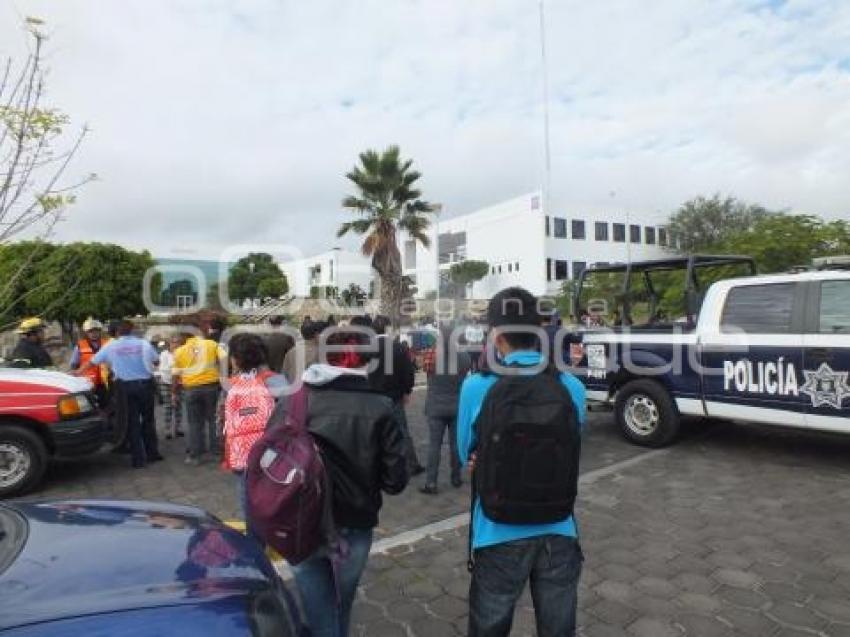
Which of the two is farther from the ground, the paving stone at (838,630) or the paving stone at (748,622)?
the paving stone at (748,622)

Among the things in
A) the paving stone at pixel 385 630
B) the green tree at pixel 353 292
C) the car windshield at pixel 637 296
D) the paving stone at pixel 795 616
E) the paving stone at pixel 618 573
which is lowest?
the paving stone at pixel 795 616

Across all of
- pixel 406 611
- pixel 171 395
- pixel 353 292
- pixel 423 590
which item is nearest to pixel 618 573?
pixel 423 590

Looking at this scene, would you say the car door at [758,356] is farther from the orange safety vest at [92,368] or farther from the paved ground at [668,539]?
the orange safety vest at [92,368]

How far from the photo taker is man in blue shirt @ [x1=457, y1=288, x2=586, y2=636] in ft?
7.49

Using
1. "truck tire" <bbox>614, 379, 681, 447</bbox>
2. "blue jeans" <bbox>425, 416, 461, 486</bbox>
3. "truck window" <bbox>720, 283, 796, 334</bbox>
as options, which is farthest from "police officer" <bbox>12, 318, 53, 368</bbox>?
"truck window" <bbox>720, 283, 796, 334</bbox>

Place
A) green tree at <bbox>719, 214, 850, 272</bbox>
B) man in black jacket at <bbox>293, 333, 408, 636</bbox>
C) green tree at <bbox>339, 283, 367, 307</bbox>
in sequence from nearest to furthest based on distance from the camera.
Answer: man in black jacket at <bbox>293, 333, 408, 636</bbox> → green tree at <bbox>719, 214, 850, 272</bbox> → green tree at <bbox>339, 283, 367, 307</bbox>

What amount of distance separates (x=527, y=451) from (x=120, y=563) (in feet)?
4.81

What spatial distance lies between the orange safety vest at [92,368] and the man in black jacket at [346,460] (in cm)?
571

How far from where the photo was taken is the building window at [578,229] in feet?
169

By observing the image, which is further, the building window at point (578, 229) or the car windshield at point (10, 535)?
the building window at point (578, 229)

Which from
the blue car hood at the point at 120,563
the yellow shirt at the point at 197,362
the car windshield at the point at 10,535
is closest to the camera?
the blue car hood at the point at 120,563

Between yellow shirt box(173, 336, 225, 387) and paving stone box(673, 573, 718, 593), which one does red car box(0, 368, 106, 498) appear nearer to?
yellow shirt box(173, 336, 225, 387)

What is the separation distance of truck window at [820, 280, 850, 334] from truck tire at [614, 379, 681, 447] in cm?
177

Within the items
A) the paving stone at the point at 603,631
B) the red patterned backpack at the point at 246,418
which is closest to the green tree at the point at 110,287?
the red patterned backpack at the point at 246,418
